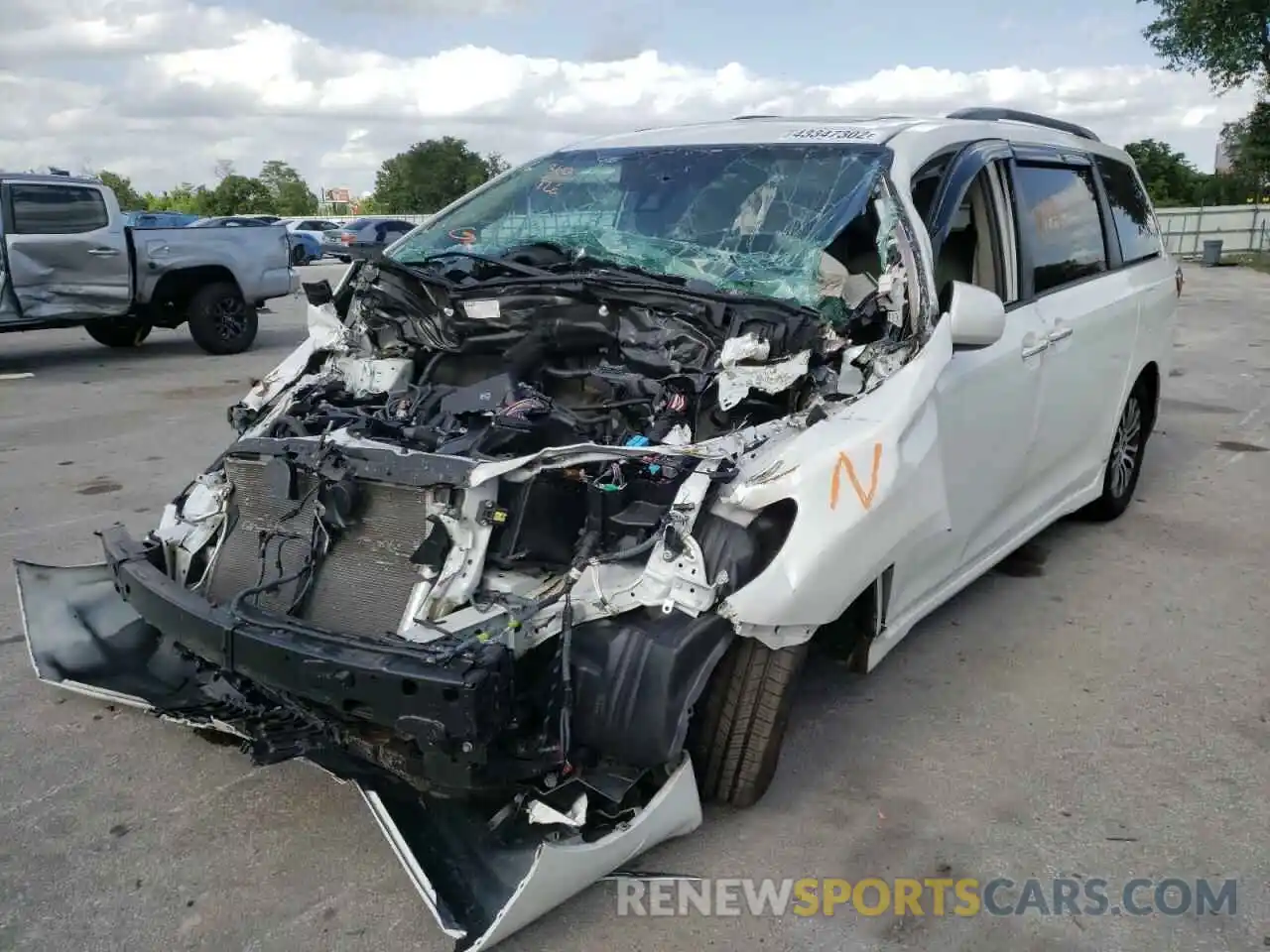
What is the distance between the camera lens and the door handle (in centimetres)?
380

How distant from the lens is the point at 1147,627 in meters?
4.20

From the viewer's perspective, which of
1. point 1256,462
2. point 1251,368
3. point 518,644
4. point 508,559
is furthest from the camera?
point 1251,368

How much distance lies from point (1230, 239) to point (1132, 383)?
3110cm

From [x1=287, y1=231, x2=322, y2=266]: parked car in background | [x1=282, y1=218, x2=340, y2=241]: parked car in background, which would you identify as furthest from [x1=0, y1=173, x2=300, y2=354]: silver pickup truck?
[x1=282, y1=218, x2=340, y2=241]: parked car in background

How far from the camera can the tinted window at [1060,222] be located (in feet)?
13.5

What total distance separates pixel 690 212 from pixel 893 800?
2103mm

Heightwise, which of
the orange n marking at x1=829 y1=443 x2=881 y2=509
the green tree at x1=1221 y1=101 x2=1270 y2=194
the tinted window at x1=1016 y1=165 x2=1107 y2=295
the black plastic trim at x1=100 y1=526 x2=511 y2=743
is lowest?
the black plastic trim at x1=100 y1=526 x2=511 y2=743

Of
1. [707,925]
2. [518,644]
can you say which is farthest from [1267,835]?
[518,644]

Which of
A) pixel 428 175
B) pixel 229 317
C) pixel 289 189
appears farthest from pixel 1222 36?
pixel 289 189

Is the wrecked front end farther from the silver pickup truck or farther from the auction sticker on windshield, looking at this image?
the silver pickup truck

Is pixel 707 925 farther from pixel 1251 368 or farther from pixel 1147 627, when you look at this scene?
pixel 1251 368

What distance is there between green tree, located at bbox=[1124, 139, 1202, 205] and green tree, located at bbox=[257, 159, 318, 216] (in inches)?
1583

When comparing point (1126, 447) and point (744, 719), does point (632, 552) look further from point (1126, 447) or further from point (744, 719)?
point (1126, 447)

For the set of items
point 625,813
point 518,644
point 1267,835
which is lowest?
point 1267,835
